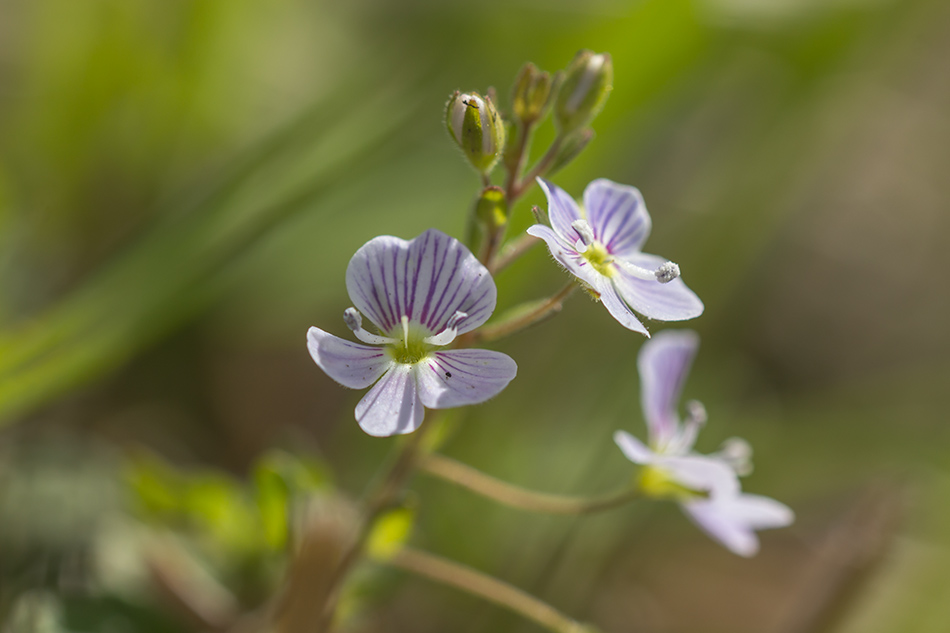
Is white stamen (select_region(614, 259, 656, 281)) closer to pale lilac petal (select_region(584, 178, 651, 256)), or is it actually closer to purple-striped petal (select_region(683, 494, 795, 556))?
pale lilac petal (select_region(584, 178, 651, 256))

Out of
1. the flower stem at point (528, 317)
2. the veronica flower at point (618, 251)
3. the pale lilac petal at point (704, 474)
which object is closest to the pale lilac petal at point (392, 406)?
the flower stem at point (528, 317)

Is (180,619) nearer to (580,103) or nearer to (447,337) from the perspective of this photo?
(447,337)

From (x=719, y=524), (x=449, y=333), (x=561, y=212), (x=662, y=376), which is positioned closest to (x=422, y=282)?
(x=449, y=333)

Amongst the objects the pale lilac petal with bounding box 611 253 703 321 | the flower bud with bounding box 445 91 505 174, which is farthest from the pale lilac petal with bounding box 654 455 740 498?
the flower bud with bounding box 445 91 505 174

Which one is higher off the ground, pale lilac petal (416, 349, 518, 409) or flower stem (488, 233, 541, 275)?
flower stem (488, 233, 541, 275)

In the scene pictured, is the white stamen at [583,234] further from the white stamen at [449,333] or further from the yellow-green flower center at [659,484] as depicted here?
the yellow-green flower center at [659,484]

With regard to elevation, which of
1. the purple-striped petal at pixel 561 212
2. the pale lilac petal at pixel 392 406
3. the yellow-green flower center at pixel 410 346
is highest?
the purple-striped petal at pixel 561 212

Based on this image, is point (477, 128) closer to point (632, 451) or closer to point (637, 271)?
point (637, 271)
